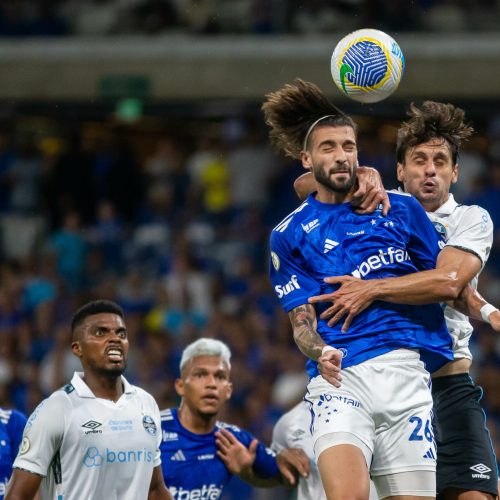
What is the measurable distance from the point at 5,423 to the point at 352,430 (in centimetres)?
254

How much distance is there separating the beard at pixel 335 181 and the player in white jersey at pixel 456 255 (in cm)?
57

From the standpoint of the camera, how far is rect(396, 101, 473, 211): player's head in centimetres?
622

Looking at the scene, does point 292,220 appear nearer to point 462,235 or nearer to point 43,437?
point 462,235

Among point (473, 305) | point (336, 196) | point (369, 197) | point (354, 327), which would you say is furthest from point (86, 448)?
point (473, 305)

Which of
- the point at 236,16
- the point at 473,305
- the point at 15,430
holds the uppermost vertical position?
the point at 236,16

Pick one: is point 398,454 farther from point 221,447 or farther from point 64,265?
point 64,265

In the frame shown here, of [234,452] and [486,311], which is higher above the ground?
[486,311]

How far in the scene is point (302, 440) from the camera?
7.30 m

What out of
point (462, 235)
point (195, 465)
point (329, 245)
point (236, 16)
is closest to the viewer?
point (329, 245)

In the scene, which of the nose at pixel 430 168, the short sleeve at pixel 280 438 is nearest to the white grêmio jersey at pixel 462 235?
the nose at pixel 430 168

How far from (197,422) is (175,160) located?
9.03 meters

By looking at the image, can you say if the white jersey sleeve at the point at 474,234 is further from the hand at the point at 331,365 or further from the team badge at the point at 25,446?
the team badge at the point at 25,446

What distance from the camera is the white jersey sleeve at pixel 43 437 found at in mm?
5996

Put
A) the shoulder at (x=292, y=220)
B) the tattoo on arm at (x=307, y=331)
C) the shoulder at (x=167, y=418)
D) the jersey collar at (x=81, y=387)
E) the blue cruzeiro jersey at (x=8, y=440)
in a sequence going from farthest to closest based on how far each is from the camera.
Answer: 1. the shoulder at (x=167, y=418)
2. the blue cruzeiro jersey at (x=8, y=440)
3. the jersey collar at (x=81, y=387)
4. the shoulder at (x=292, y=220)
5. the tattoo on arm at (x=307, y=331)
